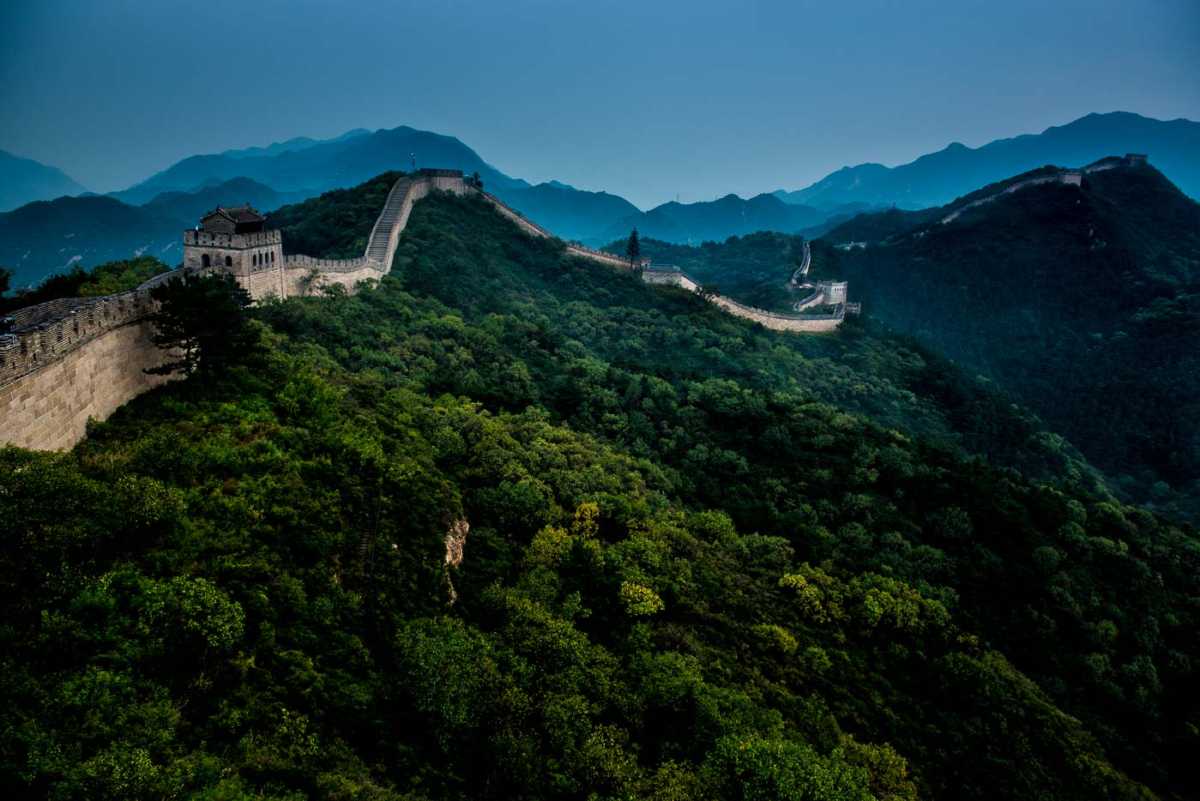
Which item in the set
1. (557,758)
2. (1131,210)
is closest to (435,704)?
(557,758)

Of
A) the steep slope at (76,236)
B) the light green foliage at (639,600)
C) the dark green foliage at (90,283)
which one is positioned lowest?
the light green foliage at (639,600)

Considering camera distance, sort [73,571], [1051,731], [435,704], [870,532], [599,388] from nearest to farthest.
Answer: [73,571], [435,704], [1051,731], [870,532], [599,388]

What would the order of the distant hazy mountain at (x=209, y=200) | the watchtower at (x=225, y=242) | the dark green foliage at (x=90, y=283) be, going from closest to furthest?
the dark green foliage at (x=90, y=283) → the watchtower at (x=225, y=242) → the distant hazy mountain at (x=209, y=200)

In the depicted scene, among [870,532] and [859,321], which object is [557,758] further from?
[859,321]

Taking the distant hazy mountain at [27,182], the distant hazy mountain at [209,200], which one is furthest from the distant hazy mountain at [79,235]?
the distant hazy mountain at [27,182]

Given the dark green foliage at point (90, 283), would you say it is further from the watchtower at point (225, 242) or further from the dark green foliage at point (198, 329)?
the dark green foliage at point (198, 329)

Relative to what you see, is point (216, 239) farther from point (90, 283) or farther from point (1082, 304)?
point (1082, 304)
